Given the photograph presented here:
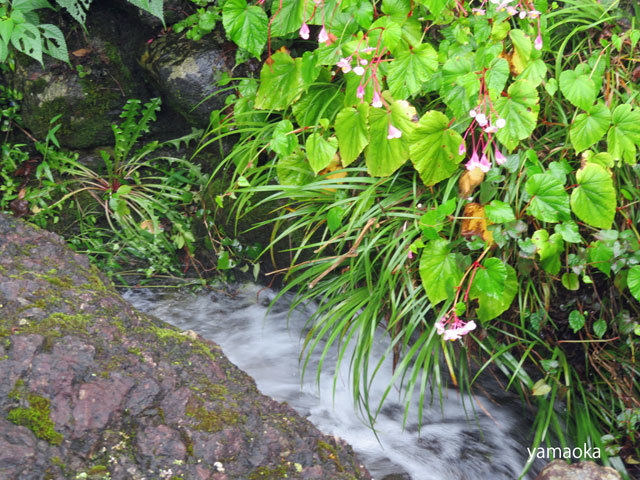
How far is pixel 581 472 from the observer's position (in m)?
1.11

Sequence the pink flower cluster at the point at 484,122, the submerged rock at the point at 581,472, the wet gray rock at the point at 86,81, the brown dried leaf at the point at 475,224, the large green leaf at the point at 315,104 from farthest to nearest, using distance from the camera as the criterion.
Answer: the wet gray rock at the point at 86,81 < the large green leaf at the point at 315,104 < the brown dried leaf at the point at 475,224 < the pink flower cluster at the point at 484,122 < the submerged rock at the point at 581,472

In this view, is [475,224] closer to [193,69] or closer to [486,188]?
[486,188]

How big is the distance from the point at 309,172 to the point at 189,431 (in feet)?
3.74

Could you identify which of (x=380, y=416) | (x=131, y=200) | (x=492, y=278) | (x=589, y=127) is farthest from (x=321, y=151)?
(x=131, y=200)

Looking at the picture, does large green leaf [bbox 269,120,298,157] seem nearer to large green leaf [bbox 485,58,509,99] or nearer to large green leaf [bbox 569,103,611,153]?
large green leaf [bbox 485,58,509,99]

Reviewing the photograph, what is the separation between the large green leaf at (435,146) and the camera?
1555 mm

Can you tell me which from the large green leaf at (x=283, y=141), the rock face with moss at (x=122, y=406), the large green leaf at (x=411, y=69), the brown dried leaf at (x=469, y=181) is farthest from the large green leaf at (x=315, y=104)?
the rock face with moss at (x=122, y=406)

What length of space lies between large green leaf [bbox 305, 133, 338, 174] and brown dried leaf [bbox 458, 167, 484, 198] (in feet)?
1.39

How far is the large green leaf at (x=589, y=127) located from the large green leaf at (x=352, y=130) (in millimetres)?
606

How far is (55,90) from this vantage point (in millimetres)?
2619

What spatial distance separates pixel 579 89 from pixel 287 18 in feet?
3.37

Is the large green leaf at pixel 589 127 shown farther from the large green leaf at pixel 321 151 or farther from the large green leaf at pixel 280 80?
the large green leaf at pixel 280 80

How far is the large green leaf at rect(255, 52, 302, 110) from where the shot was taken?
2.06 m

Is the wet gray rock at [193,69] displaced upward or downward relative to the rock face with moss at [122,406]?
upward
